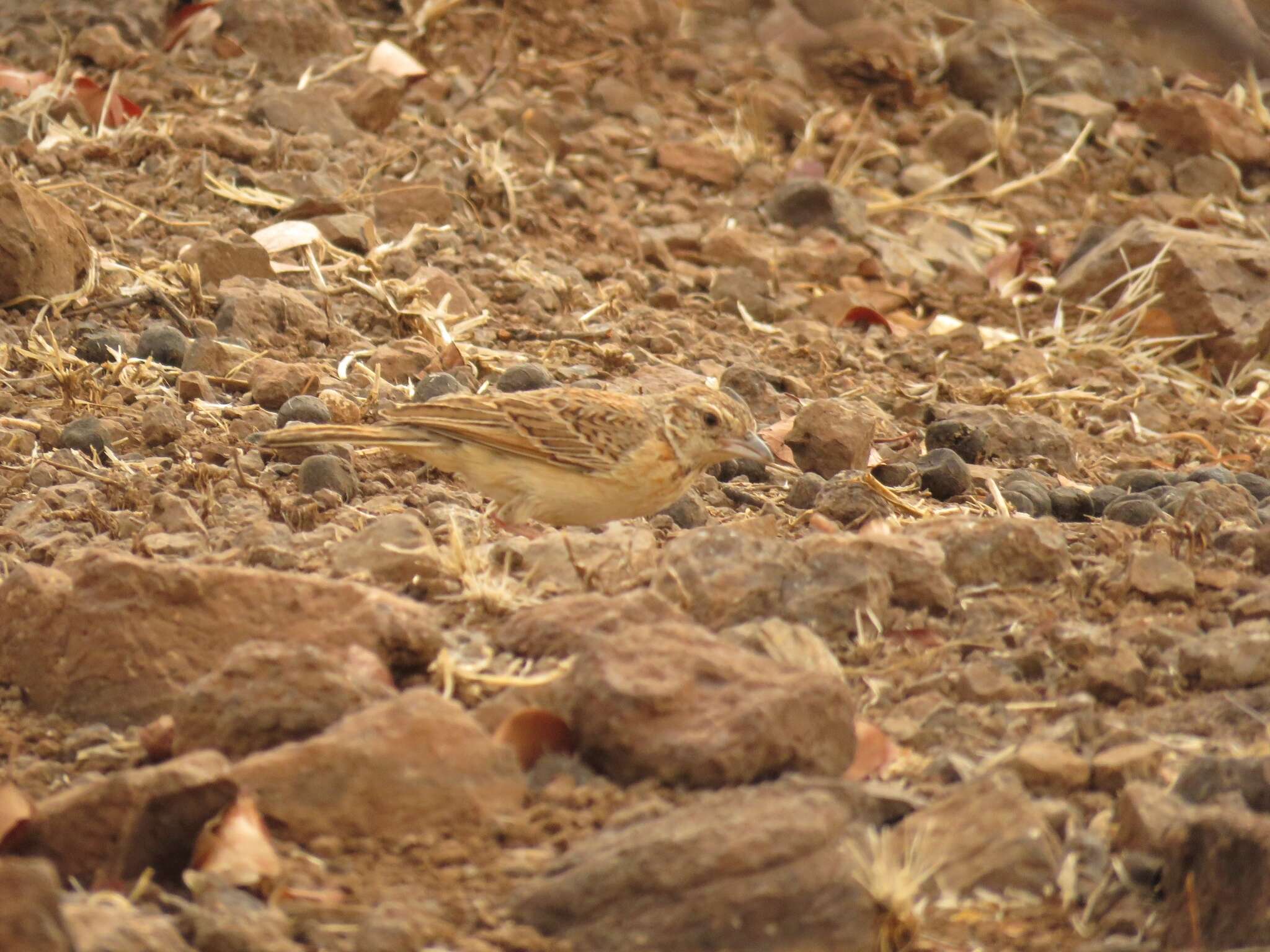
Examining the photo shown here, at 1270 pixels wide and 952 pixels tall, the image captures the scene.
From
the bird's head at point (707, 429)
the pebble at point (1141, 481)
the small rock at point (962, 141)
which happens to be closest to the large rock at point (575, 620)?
the bird's head at point (707, 429)

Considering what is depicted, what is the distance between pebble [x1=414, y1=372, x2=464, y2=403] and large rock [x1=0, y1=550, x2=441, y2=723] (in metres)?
2.86

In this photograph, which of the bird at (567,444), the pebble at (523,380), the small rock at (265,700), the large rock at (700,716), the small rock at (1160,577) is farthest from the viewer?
the pebble at (523,380)

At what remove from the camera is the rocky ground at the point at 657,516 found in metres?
3.49

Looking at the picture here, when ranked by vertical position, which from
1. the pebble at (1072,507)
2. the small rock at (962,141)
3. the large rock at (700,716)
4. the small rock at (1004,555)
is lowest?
the small rock at (962,141)

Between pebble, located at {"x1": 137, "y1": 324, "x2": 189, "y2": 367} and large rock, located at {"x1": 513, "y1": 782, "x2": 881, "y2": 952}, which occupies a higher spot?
large rock, located at {"x1": 513, "y1": 782, "x2": 881, "y2": 952}

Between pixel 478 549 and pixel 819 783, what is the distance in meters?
1.70

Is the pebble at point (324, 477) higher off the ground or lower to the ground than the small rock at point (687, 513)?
higher

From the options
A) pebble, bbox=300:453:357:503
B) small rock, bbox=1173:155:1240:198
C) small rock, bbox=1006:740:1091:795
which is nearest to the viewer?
small rock, bbox=1006:740:1091:795

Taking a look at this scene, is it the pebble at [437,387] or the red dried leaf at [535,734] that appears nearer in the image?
the red dried leaf at [535,734]

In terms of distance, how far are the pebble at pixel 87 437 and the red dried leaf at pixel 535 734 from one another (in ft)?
10.0

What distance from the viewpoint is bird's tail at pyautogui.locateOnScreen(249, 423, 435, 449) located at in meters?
6.02

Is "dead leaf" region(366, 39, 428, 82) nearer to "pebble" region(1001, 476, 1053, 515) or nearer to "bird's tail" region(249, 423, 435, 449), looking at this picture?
"bird's tail" region(249, 423, 435, 449)

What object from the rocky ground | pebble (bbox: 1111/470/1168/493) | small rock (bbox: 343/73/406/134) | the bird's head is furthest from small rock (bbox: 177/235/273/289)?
pebble (bbox: 1111/470/1168/493)

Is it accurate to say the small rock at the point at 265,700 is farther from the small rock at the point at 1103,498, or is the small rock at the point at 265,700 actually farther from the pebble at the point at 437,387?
the small rock at the point at 1103,498
